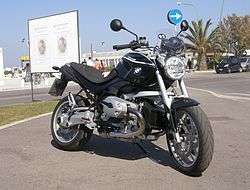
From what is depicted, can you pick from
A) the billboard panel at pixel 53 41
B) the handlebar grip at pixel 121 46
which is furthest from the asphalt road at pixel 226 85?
the handlebar grip at pixel 121 46

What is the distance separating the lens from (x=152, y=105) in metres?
6.59

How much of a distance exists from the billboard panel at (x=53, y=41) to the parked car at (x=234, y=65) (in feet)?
102

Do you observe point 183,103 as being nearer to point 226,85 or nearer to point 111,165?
point 111,165

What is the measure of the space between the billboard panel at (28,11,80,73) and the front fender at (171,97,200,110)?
37.2 ft

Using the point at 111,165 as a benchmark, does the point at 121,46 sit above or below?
above

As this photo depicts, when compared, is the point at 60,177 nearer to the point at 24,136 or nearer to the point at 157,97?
the point at 157,97

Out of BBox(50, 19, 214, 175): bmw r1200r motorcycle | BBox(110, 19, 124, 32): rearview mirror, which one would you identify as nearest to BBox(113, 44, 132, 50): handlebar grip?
BBox(50, 19, 214, 175): bmw r1200r motorcycle

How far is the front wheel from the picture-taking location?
595 centimetres

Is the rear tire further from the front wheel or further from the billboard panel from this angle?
the billboard panel

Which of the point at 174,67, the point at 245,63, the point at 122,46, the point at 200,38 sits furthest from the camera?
the point at 200,38

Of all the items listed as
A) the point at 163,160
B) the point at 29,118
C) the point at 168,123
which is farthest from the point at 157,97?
the point at 29,118

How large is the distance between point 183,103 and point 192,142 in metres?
0.47

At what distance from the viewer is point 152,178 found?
5.93 m

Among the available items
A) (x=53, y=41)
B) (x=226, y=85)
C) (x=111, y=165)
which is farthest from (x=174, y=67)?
(x=226, y=85)
